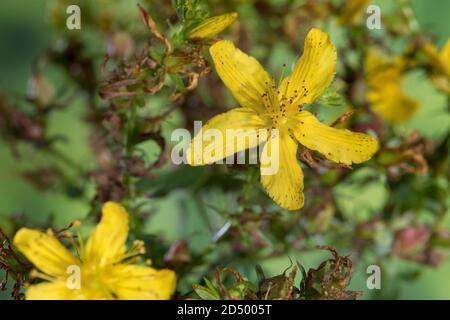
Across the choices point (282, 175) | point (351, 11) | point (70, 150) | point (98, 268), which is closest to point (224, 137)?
point (282, 175)

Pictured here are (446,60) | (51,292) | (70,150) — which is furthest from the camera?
(70,150)

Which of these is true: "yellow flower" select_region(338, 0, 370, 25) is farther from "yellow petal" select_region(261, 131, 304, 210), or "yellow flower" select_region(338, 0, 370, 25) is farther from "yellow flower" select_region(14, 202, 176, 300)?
"yellow flower" select_region(14, 202, 176, 300)

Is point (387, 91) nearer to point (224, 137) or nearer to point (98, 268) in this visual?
point (224, 137)

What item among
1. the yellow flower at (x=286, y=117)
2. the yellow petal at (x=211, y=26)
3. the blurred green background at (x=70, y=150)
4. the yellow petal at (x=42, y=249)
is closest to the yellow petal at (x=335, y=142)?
the yellow flower at (x=286, y=117)

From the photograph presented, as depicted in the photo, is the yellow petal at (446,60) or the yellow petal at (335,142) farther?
the yellow petal at (446,60)

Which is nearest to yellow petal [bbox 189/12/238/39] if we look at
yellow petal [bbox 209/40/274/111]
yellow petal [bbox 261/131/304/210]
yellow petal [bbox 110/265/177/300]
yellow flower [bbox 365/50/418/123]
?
yellow petal [bbox 209/40/274/111]

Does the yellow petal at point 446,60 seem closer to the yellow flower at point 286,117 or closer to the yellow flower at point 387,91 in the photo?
the yellow flower at point 387,91

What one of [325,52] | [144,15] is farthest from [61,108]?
[325,52]
